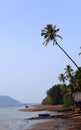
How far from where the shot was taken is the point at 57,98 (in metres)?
162

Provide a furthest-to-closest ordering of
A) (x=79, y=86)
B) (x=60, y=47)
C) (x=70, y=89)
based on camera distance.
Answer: (x=70, y=89)
(x=79, y=86)
(x=60, y=47)

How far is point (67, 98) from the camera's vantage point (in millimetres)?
123000

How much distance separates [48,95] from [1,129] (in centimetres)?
10832

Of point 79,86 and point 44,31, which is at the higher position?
point 44,31

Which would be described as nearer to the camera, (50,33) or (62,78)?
(50,33)

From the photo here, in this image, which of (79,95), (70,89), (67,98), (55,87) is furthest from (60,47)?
(55,87)

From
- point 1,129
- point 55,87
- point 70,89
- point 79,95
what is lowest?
point 1,129

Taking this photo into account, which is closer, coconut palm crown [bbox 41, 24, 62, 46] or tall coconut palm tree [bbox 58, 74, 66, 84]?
coconut palm crown [bbox 41, 24, 62, 46]

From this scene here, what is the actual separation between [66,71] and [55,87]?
54947 millimetres

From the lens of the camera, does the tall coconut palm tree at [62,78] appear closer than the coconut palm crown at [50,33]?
No

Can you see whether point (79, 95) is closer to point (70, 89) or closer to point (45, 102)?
point (70, 89)

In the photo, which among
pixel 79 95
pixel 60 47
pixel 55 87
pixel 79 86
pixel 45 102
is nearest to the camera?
pixel 60 47

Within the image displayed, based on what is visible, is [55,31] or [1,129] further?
[55,31]

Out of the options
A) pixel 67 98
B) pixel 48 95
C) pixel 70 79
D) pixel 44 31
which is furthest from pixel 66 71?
pixel 48 95
